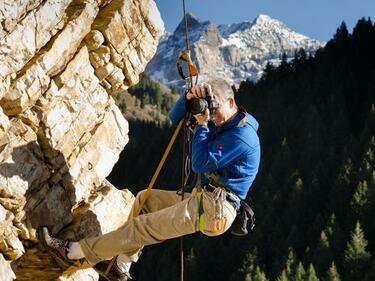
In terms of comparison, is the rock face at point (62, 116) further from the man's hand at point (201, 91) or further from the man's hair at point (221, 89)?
the man's hair at point (221, 89)

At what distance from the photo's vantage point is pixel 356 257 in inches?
3059

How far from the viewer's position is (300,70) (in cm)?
15075

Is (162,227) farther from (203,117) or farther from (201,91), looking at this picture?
(201,91)

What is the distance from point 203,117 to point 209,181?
1149mm

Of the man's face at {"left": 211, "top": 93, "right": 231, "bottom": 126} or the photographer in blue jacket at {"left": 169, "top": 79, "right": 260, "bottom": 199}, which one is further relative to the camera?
the man's face at {"left": 211, "top": 93, "right": 231, "bottom": 126}

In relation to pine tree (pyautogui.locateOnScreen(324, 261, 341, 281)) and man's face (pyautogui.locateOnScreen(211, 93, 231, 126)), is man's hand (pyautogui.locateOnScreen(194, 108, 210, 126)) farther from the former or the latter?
pine tree (pyautogui.locateOnScreen(324, 261, 341, 281))

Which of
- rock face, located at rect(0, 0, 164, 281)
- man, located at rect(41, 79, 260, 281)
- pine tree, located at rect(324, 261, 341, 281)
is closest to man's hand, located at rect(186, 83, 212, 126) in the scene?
man, located at rect(41, 79, 260, 281)

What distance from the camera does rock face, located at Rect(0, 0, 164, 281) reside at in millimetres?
9305

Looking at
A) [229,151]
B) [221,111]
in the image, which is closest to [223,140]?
[229,151]

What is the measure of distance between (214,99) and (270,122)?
126 metres

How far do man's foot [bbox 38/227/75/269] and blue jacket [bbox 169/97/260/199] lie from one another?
107 inches

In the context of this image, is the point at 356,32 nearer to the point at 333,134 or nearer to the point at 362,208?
the point at 333,134

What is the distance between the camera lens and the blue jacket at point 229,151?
8586 mm

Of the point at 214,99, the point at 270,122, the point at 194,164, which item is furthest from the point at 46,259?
the point at 270,122
